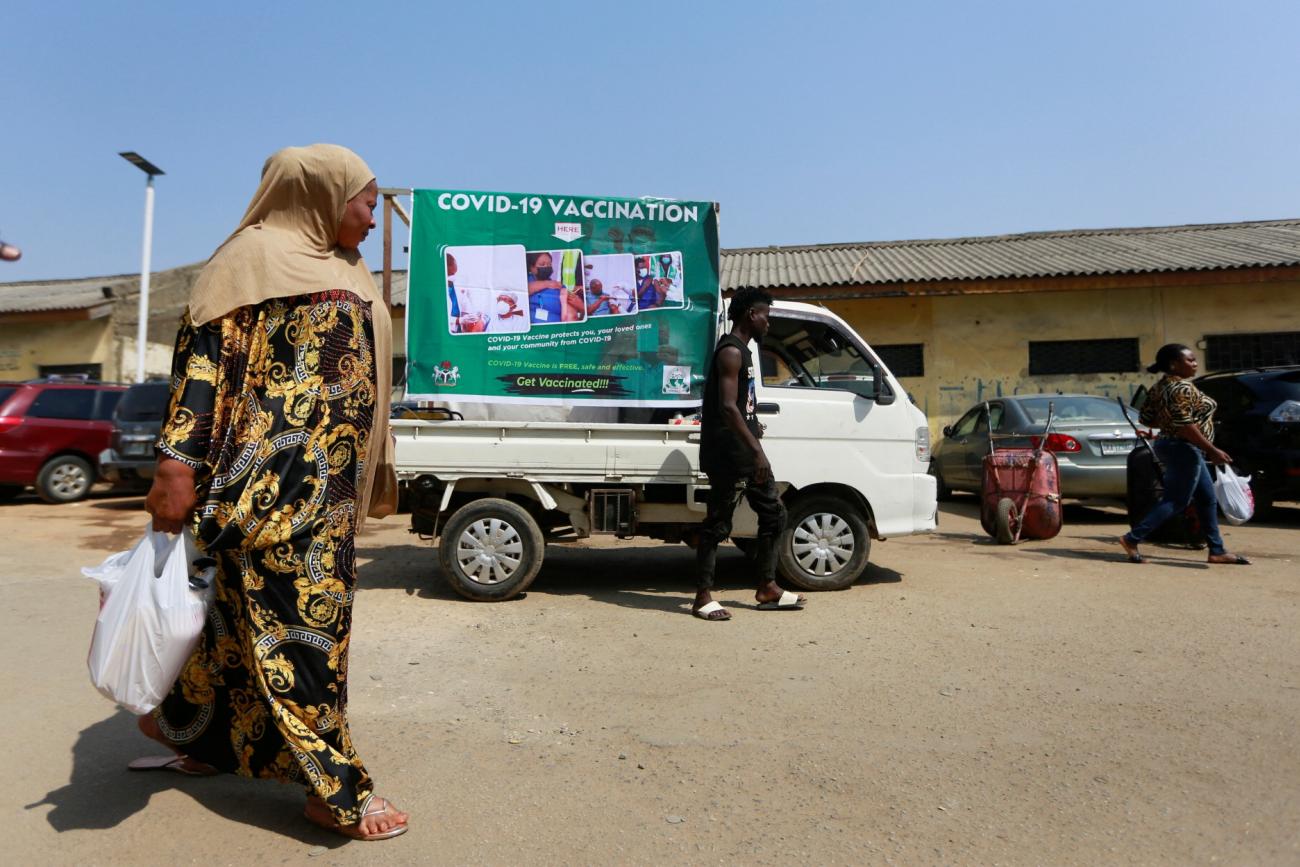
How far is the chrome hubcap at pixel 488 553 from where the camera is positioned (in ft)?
20.3

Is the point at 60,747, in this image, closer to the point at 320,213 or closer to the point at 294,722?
the point at 294,722

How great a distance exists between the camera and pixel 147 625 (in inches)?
103

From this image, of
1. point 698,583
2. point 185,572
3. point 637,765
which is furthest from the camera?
point 698,583

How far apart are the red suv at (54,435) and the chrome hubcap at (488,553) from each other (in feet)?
28.9

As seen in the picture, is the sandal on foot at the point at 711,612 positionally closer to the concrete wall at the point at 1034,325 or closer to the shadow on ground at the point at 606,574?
the shadow on ground at the point at 606,574

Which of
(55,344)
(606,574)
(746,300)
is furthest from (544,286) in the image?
(55,344)

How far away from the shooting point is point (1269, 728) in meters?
3.70

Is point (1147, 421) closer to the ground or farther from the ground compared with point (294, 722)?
farther from the ground

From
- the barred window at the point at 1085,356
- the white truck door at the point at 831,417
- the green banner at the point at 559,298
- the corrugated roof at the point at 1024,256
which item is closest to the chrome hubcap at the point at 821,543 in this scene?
the white truck door at the point at 831,417

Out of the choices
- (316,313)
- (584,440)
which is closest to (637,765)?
(316,313)

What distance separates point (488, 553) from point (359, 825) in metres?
3.49

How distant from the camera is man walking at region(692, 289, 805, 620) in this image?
222 inches

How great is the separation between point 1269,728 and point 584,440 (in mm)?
4054

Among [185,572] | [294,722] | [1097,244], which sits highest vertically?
[1097,244]
